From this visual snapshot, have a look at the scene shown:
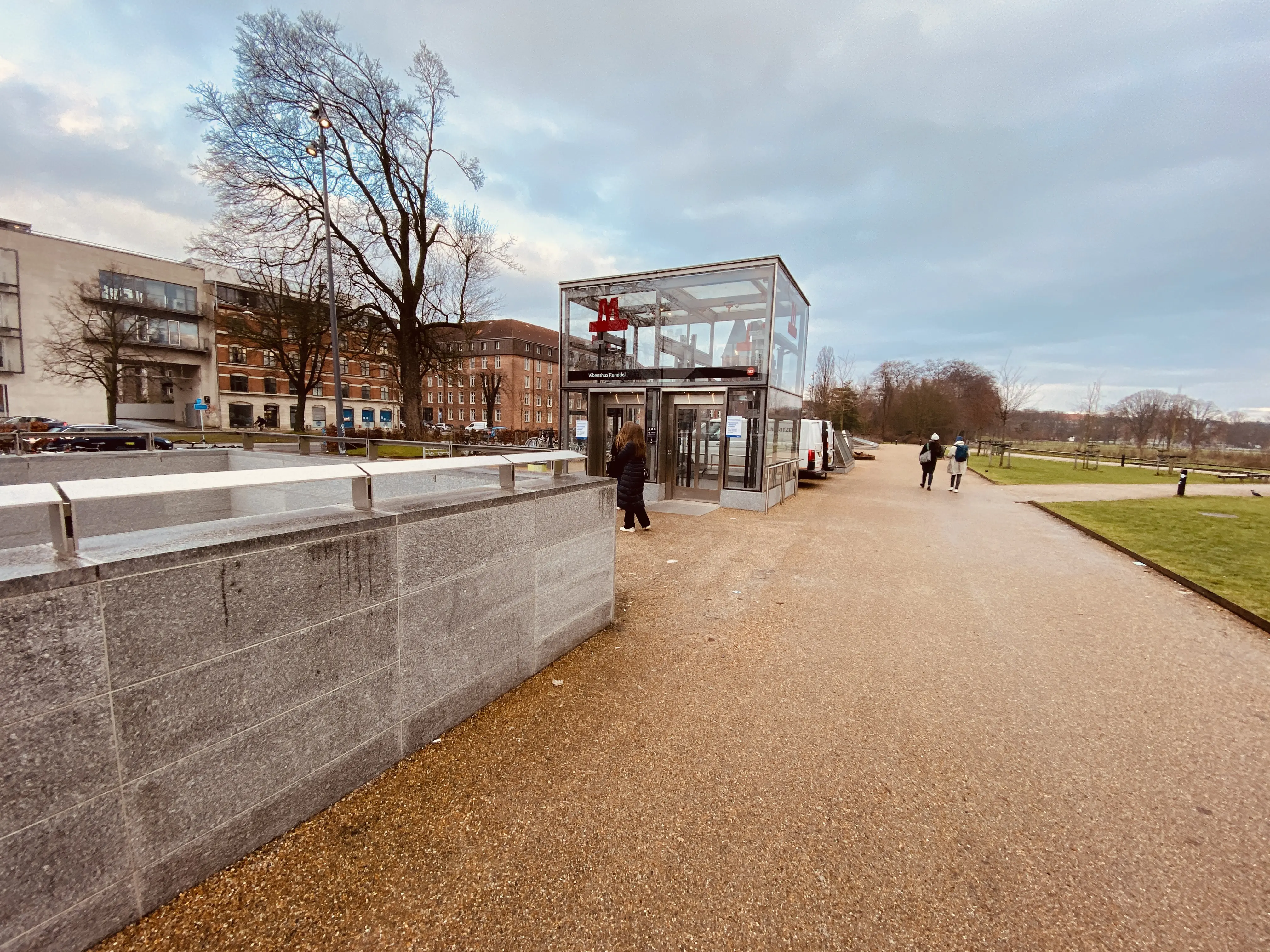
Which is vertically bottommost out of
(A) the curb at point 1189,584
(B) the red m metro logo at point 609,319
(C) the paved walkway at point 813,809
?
(C) the paved walkway at point 813,809

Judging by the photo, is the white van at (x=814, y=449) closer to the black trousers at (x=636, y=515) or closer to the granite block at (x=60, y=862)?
the black trousers at (x=636, y=515)

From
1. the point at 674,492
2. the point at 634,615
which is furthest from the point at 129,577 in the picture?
the point at 674,492

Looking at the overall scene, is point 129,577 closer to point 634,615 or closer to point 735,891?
point 735,891

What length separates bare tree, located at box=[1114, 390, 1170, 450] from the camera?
41.4 meters

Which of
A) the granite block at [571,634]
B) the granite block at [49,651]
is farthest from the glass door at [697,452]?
the granite block at [49,651]

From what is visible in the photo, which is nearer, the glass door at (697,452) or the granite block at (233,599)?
the granite block at (233,599)

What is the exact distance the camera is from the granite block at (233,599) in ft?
5.57

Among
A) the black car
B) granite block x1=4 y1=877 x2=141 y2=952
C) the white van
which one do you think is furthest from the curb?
the black car

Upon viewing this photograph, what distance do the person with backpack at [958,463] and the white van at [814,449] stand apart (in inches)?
155

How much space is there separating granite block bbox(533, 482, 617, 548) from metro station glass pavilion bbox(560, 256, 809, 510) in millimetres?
7548

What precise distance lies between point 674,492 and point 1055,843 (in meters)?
10.4

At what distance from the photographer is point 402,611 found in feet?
8.55

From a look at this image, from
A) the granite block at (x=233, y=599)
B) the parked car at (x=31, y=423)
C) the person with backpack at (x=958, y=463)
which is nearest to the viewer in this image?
the granite block at (x=233, y=599)

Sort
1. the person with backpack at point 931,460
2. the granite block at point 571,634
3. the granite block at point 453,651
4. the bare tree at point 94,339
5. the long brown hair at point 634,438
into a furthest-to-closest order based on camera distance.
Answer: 1. the bare tree at point 94,339
2. the person with backpack at point 931,460
3. the long brown hair at point 634,438
4. the granite block at point 571,634
5. the granite block at point 453,651
